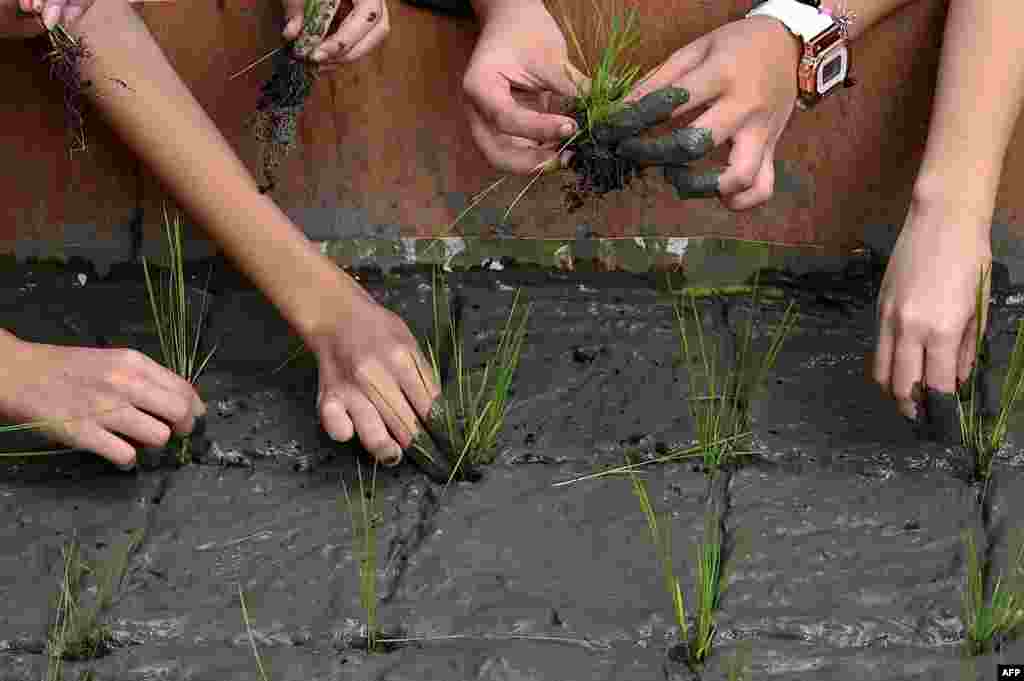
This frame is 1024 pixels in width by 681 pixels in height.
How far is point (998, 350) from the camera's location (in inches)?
106

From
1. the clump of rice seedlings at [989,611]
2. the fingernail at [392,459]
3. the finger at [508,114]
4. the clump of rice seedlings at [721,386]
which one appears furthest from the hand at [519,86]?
the clump of rice seedlings at [989,611]

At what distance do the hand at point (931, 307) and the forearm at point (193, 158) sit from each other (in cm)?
87

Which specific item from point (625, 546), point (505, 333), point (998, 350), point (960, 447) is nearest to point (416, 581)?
point (625, 546)

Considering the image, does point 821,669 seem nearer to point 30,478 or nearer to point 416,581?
point 416,581

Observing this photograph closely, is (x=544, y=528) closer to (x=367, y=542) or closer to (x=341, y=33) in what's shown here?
(x=367, y=542)

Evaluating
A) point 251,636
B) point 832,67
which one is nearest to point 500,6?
point 832,67

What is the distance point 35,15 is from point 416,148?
28.9 inches

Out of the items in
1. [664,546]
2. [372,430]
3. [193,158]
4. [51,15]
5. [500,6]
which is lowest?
[664,546]

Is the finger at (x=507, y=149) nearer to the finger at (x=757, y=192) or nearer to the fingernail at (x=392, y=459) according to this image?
the finger at (x=757, y=192)

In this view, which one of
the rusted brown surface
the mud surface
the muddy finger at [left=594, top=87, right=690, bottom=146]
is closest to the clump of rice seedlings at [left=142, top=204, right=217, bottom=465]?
the mud surface

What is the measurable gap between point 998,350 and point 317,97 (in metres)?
1.25

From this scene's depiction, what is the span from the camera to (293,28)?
267cm

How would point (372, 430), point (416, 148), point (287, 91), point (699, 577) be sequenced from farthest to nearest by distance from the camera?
point (416, 148) → point (287, 91) → point (372, 430) → point (699, 577)

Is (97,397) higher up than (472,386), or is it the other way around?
(97,397)
